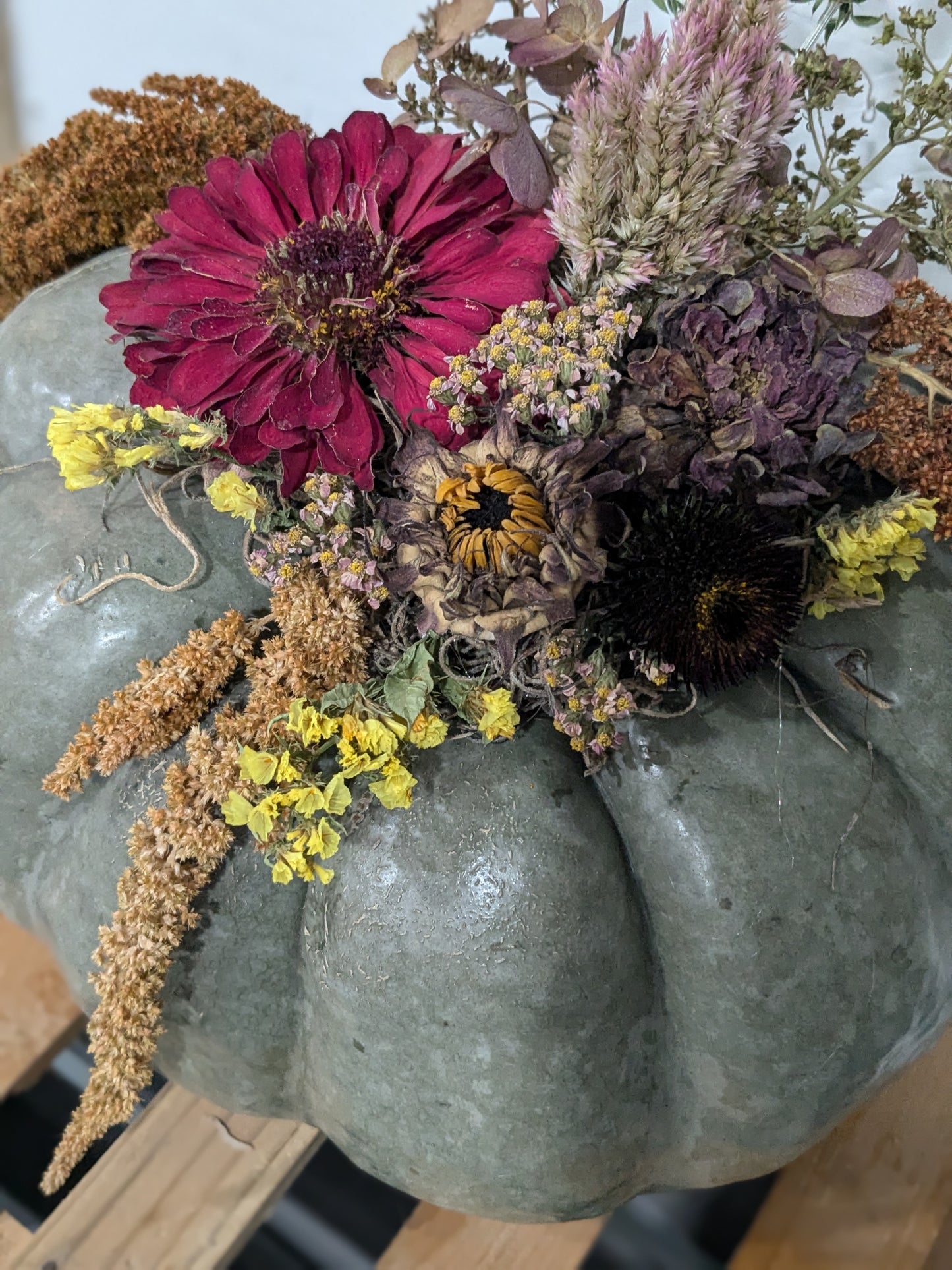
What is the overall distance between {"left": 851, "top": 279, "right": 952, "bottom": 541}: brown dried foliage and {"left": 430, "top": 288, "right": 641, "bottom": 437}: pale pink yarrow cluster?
0.16m

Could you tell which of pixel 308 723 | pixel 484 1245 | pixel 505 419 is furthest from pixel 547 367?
pixel 484 1245

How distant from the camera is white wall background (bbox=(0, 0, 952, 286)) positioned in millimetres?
1172

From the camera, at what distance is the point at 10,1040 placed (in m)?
1.05

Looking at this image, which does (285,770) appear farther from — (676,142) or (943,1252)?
(943,1252)

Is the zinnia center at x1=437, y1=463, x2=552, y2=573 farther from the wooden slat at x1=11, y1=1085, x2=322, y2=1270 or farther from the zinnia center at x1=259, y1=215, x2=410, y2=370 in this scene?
the wooden slat at x1=11, y1=1085, x2=322, y2=1270

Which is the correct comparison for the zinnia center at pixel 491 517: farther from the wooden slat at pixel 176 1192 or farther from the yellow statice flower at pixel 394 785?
the wooden slat at pixel 176 1192

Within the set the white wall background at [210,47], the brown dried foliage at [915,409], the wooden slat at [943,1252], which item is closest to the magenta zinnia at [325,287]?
the brown dried foliage at [915,409]

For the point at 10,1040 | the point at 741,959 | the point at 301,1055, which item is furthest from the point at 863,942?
the point at 10,1040

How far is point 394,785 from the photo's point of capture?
0.61m

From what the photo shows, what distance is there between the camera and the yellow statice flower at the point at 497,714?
2.00 ft

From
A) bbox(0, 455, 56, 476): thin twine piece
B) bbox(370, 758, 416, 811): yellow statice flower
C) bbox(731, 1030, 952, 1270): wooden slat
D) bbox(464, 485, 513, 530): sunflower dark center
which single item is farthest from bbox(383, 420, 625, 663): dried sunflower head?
bbox(731, 1030, 952, 1270): wooden slat

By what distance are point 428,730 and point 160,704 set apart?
170mm

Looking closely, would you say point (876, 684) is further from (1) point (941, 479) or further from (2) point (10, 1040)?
(2) point (10, 1040)

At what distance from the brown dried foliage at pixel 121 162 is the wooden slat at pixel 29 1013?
69 cm
